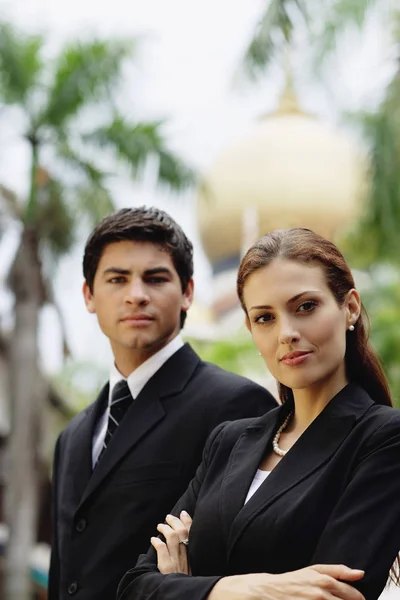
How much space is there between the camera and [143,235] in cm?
315

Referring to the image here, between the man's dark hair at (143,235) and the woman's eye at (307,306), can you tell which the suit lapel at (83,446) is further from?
the woman's eye at (307,306)

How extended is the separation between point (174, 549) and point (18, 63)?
10064mm

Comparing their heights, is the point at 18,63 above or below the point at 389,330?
above

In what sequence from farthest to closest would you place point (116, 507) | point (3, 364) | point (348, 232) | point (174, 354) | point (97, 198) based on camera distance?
1. point (3, 364)
2. point (348, 232)
3. point (97, 198)
4. point (174, 354)
5. point (116, 507)

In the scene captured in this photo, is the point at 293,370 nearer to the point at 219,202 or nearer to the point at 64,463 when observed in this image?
the point at 64,463

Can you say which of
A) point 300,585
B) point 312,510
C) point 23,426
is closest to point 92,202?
point 23,426

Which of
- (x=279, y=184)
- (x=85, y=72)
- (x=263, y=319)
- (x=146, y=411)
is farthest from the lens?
(x=279, y=184)

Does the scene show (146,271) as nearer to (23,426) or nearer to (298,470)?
(298,470)

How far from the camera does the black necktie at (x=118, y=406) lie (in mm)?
3208

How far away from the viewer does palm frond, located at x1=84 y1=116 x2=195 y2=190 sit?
38.6ft

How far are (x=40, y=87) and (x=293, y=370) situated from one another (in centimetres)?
1024

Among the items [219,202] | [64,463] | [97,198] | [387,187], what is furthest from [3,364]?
[219,202]

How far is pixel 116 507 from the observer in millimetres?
2994

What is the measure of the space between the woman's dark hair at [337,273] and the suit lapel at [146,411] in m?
0.71
